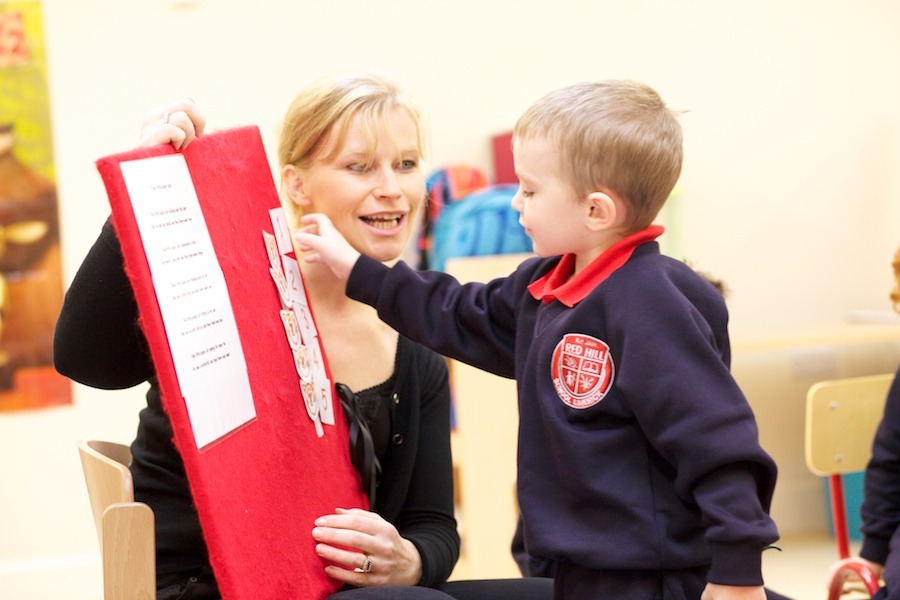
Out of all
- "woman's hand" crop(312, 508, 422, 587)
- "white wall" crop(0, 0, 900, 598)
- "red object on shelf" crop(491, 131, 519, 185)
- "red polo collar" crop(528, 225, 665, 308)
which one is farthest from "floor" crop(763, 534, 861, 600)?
"red polo collar" crop(528, 225, 665, 308)

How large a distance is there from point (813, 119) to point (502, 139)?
131 centimetres

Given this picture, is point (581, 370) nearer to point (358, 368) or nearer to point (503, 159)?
point (358, 368)

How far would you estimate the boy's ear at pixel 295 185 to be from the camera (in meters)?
1.53

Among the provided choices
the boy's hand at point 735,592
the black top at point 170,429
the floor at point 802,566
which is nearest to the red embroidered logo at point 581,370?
the boy's hand at point 735,592

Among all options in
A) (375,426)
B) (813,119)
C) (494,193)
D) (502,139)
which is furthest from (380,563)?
(813,119)

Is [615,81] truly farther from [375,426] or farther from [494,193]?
[494,193]

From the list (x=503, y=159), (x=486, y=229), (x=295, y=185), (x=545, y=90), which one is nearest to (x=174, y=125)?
(x=295, y=185)

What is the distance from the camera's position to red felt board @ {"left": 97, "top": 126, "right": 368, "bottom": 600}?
3.18 feet

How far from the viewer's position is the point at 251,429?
3.67ft

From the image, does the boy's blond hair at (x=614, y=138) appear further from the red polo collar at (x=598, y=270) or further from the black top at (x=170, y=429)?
the black top at (x=170, y=429)

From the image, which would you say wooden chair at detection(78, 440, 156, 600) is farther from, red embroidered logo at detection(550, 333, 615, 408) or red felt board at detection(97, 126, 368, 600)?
red embroidered logo at detection(550, 333, 615, 408)

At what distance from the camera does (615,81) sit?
1.26 m

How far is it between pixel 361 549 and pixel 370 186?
1.69 ft

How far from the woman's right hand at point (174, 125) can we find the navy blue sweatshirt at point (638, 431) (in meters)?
0.46
